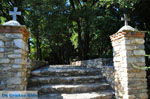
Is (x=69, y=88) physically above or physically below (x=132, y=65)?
below

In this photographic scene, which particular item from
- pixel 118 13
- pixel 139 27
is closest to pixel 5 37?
pixel 118 13

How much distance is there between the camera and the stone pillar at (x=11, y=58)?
10.4ft

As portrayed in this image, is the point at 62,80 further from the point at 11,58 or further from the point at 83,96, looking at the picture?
the point at 11,58

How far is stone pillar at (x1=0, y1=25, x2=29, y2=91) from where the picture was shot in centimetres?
317

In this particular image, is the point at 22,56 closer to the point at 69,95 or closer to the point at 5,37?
the point at 5,37

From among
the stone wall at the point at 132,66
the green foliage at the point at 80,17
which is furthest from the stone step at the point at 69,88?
the green foliage at the point at 80,17

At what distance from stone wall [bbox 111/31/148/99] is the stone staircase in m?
0.58

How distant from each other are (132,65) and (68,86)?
166cm

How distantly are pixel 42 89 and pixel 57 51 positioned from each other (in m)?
8.84

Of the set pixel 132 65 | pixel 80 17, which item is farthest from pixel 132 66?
pixel 80 17

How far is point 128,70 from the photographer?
11.3 ft

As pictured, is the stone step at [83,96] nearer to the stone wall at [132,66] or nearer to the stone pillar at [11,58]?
the stone wall at [132,66]

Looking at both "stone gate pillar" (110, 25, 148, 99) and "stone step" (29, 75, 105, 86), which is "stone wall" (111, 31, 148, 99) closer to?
"stone gate pillar" (110, 25, 148, 99)

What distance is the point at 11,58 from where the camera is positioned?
3.23 meters
